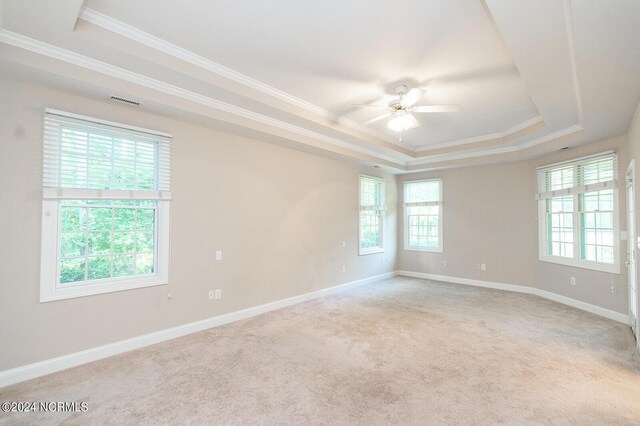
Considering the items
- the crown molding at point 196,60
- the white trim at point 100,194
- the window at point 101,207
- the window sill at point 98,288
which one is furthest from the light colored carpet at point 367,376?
the crown molding at point 196,60

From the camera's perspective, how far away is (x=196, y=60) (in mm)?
3006

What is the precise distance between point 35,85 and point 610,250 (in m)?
7.32

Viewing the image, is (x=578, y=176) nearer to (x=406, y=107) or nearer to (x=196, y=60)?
(x=406, y=107)

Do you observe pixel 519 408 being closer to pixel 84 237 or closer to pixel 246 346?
pixel 246 346

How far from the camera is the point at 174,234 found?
372 centimetres

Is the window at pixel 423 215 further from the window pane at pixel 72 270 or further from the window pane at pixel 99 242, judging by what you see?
the window pane at pixel 72 270

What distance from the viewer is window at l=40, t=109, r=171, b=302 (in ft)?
9.50

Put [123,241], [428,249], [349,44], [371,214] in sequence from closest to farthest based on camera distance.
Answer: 1. [349,44]
2. [123,241]
3. [371,214]
4. [428,249]

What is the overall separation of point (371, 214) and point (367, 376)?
455cm

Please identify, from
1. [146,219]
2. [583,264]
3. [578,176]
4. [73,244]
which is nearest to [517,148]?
[578,176]

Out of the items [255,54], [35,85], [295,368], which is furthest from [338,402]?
[35,85]

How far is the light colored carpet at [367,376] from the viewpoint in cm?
227

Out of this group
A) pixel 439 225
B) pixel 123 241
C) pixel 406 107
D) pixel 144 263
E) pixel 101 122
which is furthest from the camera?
pixel 439 225

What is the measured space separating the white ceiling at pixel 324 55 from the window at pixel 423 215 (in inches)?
126
